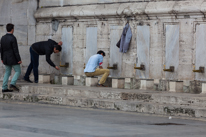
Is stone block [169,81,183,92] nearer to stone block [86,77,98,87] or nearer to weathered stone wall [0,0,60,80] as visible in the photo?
stone block [86,77,98,87]

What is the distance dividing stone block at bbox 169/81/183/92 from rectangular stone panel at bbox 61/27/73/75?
448 cm

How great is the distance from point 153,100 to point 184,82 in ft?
9.72

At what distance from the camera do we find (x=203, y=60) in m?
14.8

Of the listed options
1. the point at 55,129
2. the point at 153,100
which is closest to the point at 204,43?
the point at 153,100

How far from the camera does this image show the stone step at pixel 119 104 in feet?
35.1

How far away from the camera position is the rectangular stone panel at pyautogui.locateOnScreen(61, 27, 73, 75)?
59.3 feet

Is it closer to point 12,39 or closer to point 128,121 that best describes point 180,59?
point 12,39

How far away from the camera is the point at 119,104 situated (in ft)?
39.2

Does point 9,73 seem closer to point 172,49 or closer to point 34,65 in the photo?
point 34,65

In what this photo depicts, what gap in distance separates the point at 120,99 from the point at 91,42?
480 centimetres

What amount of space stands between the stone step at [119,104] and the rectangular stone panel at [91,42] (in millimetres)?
3880

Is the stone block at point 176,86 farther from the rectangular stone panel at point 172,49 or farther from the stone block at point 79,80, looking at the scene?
the stone block at point 79,80

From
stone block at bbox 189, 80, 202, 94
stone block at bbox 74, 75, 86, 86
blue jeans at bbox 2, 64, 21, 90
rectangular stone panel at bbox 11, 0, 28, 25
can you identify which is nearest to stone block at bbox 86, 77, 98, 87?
stone block at bbox 74, 75, 86, 86

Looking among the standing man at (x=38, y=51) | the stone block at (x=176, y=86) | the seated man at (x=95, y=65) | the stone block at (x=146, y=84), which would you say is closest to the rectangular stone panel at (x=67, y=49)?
the standing man at (x=38, y=51)
